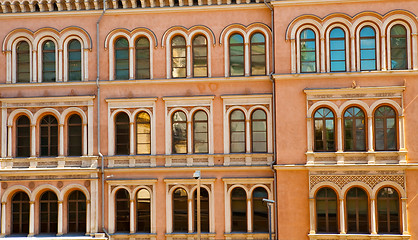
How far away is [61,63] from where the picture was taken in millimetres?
28750

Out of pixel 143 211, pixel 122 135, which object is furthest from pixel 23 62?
pixel 143 211

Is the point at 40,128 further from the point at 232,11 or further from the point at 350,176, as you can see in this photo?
the point at 350,176

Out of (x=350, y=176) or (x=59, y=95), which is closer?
(x=350, y=176)

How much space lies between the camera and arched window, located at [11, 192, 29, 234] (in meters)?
28.7

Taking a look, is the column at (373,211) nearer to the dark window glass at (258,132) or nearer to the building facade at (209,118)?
the building facade at (209,118)

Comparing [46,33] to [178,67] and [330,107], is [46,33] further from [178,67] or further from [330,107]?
[330,107]

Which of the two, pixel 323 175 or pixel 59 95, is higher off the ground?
pixel 59 95

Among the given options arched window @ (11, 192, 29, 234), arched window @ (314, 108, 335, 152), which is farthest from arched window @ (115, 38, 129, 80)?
arched window @ (314, 108, 335, 152)

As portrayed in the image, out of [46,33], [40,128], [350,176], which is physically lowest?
[350,176]

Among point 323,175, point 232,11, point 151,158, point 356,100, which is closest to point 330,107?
point 356,100

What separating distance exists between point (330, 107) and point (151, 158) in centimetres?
907

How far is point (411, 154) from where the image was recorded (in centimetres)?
2611

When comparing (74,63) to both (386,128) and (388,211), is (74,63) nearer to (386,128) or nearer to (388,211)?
(386,128)

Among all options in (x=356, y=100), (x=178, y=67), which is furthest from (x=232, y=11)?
(x=356, y=100)
